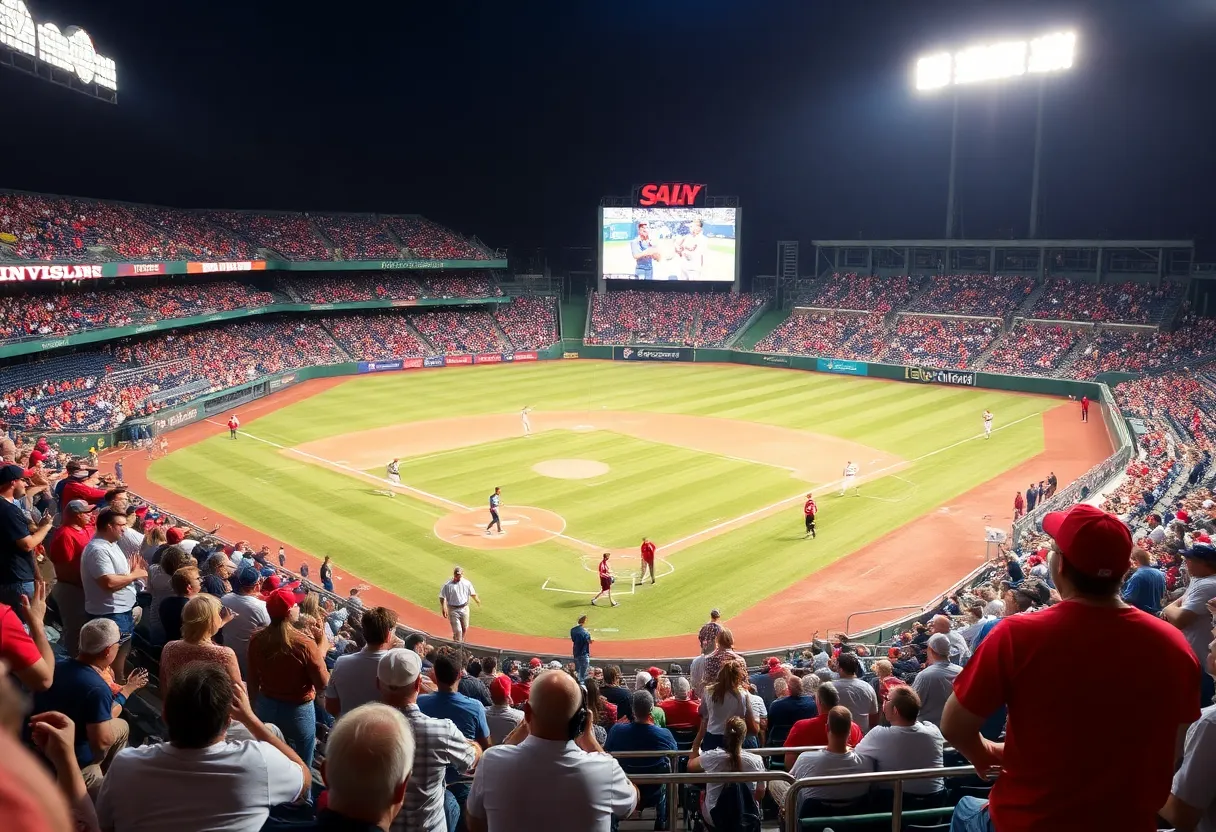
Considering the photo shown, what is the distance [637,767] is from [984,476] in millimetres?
28079

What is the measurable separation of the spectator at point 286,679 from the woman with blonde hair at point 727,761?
10.0 ft

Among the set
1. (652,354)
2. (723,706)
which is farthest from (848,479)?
(652,354)

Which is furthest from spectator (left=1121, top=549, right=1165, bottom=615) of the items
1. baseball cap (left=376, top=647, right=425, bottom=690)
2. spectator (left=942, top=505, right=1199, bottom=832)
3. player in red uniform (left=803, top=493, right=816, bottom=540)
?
player in red uniform (left=803, top=493, right=816, bottom=540)

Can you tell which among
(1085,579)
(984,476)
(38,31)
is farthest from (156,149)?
(1085,579)

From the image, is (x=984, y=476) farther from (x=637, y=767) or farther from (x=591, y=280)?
(x=591, y=280)

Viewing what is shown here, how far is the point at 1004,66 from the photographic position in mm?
54094

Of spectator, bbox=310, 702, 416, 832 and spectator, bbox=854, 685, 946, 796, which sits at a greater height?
spectator, bbox=310, 702, 416, 832

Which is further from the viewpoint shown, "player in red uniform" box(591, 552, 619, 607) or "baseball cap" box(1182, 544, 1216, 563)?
"player in red uniform" box(591, 552, 619, 607)

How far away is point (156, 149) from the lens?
176 ft

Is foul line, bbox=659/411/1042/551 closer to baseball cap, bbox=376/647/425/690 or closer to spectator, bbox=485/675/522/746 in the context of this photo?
spectator, bbox=485/675/522/746

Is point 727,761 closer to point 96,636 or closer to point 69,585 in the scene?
point 96,636

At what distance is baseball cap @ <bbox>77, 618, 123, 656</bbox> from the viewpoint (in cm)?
541

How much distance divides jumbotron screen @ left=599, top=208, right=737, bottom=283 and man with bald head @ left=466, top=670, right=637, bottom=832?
6581cm

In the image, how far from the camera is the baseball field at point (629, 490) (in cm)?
2202
